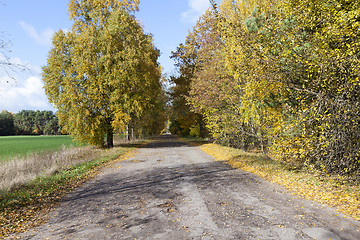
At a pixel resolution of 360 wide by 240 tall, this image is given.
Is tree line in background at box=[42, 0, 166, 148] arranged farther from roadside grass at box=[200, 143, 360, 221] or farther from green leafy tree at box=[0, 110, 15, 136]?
green leafy tree at box=[0, 110, 15, 136]

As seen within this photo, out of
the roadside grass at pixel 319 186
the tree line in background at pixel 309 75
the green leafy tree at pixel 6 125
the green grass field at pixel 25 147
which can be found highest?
the green leafy tree at pixel 6 125

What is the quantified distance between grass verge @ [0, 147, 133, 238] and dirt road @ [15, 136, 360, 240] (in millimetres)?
438

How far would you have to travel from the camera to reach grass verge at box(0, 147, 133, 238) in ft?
17.7

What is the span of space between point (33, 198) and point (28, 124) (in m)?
125

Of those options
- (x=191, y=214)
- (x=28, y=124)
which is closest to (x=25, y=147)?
(x=191, y=214)

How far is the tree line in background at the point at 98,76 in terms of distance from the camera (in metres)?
19.9

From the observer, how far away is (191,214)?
17.5ft

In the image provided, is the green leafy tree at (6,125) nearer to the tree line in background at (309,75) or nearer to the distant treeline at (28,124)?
the distant treeline at (28,124)

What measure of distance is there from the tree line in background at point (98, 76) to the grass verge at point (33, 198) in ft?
32.6

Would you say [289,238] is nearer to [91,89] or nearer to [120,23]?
[91,89]

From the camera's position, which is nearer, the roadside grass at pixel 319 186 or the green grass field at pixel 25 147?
the roadside grass at pixel 319 186

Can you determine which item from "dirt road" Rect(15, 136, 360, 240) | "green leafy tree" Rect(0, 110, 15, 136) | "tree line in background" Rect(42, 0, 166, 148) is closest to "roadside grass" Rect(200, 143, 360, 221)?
"dirt road" Rect(15, 136, 360, 240)

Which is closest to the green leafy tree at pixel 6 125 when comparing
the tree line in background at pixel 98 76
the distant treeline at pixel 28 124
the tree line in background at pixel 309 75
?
the distant treeline at pixel 28 124

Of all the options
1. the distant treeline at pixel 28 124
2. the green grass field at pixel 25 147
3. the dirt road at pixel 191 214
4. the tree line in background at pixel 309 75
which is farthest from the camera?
the distant treeline at pixel 28 124
